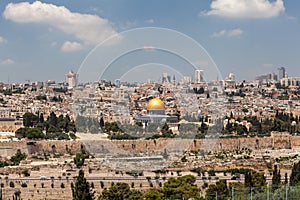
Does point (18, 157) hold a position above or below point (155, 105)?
below

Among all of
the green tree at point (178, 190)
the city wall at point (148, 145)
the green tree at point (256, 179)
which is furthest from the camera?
the city wall at point (148, 145)

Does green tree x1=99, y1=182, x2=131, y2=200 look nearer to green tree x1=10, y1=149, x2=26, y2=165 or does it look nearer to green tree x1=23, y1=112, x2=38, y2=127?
green tree x1=10, y1=149, x2=26, y2=165

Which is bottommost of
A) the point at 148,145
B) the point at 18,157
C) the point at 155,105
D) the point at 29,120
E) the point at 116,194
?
the point at 116,194

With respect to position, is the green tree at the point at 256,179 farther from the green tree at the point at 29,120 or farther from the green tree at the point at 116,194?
the green tree at the point at 29,120

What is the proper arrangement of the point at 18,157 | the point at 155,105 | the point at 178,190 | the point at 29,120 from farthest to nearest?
the point at 29,120 < the point at 155,105 < the point at 18,157 < the point at 178,190

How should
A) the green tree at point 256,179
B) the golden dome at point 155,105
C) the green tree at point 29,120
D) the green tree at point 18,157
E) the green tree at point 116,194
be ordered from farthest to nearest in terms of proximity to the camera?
the green tree at point 29,120, the golden dome at point 155,105, the green tree at point 18,157, the green tree at point 256,179, the green tree at point 116,194

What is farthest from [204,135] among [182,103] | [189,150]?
[182,103]

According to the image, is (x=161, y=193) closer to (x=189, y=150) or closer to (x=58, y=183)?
(x=58, y=183)

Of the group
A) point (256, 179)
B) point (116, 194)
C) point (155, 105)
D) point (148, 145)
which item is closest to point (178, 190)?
point (116, 194)

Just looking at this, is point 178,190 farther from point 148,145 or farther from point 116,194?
point 148,145

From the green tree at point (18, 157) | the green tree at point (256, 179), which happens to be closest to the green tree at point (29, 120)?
the green tree at point (18, 157)

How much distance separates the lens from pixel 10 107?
33156 millimetres

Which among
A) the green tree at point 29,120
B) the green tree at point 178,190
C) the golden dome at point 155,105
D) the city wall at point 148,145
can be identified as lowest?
the green tree at point 178,190

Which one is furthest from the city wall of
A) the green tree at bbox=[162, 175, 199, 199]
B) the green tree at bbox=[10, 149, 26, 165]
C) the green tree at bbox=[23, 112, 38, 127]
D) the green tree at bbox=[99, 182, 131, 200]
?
the green tree at bbox=[99, 182, 131, 200]
